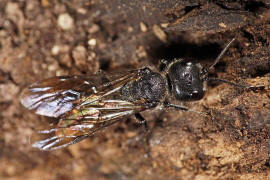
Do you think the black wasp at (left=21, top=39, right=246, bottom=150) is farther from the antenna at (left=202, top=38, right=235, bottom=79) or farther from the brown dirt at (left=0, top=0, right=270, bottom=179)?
the brown dirt at (left=0, top=0, right=270, bottom=179)

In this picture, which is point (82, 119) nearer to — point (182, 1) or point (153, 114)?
point (153, 114)

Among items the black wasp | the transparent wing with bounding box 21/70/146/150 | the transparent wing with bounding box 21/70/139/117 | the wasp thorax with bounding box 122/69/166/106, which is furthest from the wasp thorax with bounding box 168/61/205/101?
the transparent wing with bounding box 21/70/139/117

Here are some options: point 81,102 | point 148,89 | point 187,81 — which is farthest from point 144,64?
point 81,102

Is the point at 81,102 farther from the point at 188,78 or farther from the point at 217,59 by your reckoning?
the point at 217,59

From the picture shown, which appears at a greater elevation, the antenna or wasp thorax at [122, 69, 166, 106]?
the antenna

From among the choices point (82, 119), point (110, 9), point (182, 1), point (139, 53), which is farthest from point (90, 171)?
point (182, 1)

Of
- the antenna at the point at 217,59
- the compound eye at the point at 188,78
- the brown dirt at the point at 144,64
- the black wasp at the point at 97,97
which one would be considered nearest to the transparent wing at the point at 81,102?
the black wasp at the point at 97,97

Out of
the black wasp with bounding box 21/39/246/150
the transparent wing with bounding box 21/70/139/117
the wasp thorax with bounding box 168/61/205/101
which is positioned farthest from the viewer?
the transparent wing with bounding box 21/70/139/117
